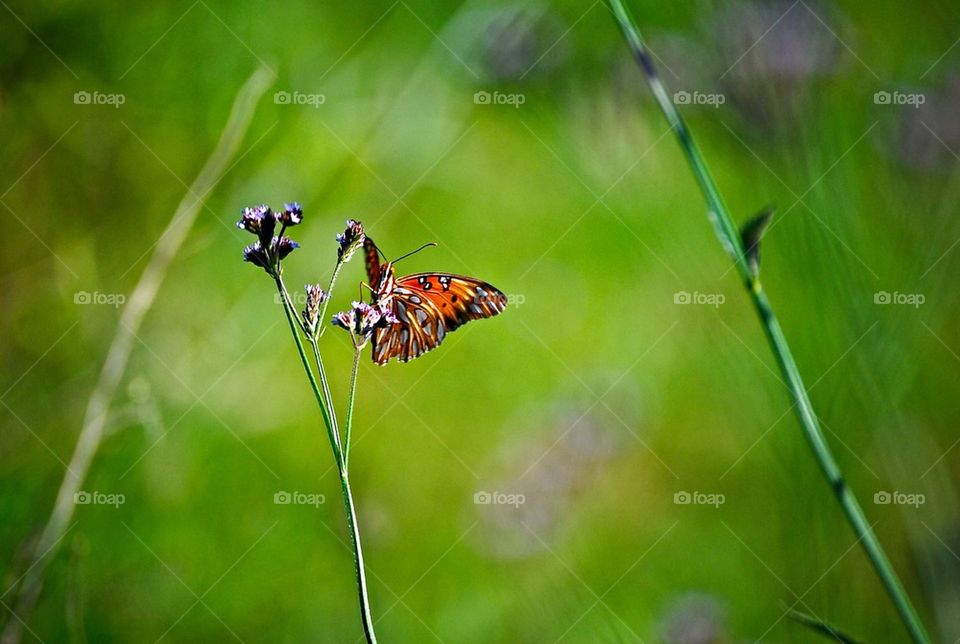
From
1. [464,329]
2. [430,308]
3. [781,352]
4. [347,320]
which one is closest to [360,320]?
[347,320]

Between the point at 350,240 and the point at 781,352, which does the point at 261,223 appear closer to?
the point at 350,240

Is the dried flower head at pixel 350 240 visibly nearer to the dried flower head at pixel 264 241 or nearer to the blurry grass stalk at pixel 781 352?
the dried flower head at pixel 264 241

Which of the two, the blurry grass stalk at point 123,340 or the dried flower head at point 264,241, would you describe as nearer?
the dried flower head at point 264,241

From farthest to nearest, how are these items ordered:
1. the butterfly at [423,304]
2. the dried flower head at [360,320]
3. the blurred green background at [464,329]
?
the blurred green background at [464,329] < the butterfly at [423,304] < the dried flower head at [360,320]

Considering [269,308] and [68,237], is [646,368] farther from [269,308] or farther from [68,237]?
[68,237]

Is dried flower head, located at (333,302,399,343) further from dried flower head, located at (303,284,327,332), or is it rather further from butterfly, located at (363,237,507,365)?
butterfly, located at (363,237,507,365)

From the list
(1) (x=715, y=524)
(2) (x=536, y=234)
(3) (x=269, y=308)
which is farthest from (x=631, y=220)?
(3) (x=269, y=308)

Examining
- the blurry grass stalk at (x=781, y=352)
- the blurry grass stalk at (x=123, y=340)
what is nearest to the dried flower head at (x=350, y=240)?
the blurry grass stalk at (x=781, y=352)
